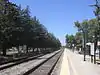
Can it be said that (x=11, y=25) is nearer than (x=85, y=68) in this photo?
No

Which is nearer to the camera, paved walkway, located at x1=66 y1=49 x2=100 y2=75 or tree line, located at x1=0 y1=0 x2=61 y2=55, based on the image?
paved walkway, located at x1=66 y1=49 x2=100 y2=75

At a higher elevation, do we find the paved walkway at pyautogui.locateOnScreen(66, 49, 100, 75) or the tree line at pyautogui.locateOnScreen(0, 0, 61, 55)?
the tree line at pyautogui.locateOnScreen(0, 0, 61, 55)

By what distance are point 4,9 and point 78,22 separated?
47.8 meters

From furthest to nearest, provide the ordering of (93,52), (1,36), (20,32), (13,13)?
(20,32)
(13,13)
(1,36)
(93,52)

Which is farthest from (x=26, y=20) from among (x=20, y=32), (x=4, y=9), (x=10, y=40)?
(x=4, y=9)

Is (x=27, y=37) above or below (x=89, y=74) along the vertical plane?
above

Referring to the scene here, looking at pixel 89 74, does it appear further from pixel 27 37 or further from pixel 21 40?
pixel 27 37

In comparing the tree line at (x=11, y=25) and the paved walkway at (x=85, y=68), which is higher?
the tree line at (x=11, y=25)

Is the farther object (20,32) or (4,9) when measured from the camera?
(20,32)

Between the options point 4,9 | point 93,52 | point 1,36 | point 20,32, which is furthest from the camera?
point 20,32

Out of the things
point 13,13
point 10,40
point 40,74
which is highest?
point 13,13

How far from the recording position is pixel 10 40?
61.2 meters

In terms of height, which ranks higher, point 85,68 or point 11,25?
point 11,25

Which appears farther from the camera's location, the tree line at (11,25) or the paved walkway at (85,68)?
the tree line at (11,25)
